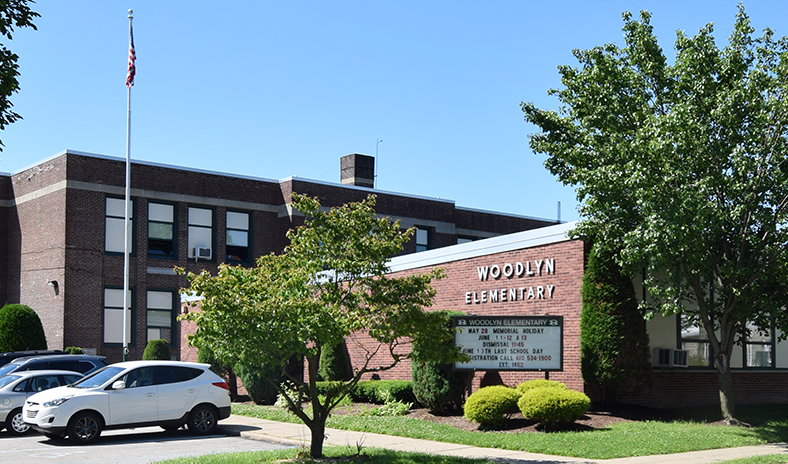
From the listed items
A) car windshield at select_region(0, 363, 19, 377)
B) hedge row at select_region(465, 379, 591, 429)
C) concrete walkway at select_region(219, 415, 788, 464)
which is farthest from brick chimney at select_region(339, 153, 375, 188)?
hedge row at select_region(465, 379, 591, 429)

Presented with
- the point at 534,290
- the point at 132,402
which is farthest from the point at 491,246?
the point at 132,402

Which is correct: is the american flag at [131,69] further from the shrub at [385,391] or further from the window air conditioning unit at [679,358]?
the window air conditioning unit at [679,358]

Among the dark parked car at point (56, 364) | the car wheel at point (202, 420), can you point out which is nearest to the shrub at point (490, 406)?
the car wheel at point (202, 420)

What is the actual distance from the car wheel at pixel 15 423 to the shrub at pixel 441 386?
8.79 m

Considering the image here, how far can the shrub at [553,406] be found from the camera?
54.2ft

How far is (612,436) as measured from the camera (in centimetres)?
1559

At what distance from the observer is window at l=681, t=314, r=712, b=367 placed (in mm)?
21188

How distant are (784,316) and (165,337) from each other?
2627 centimetres

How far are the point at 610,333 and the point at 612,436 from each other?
141 inches

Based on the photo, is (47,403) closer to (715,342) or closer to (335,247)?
(335,247)

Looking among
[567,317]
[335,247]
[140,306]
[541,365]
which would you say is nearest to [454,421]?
[541,365]

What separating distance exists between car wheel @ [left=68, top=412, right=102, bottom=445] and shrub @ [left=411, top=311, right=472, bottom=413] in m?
7.15

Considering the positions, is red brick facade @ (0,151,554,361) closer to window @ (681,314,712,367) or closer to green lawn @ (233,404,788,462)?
green lawn @ (233,404,788,462)

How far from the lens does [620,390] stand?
1886cm
